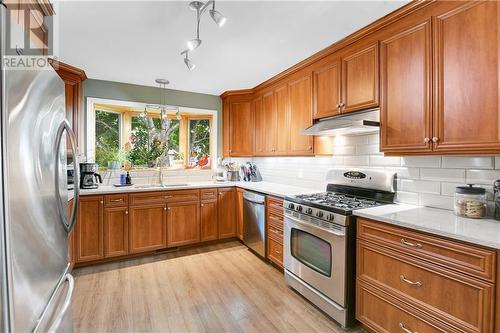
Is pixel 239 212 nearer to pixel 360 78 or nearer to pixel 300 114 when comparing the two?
pixel 300 114

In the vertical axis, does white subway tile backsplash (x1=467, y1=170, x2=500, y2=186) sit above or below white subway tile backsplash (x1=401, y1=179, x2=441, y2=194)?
above

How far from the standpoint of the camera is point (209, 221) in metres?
3.65

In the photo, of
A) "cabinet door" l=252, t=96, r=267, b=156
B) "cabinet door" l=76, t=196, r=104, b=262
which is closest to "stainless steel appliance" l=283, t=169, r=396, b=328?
"cabinet door" l=252, t=96, r=267, b=156

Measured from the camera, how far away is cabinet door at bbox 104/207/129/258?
3.05 meters

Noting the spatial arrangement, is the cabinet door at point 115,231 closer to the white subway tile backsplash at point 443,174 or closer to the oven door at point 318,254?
the oven door at point 318,254

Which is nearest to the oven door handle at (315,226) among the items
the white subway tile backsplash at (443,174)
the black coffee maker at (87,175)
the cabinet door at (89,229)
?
the white subway tile backsplash at (443,174)

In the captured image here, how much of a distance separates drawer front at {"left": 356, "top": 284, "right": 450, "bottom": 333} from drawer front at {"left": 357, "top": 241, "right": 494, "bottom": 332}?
87 mm

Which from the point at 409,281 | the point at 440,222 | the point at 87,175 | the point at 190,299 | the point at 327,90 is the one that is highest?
the point at 327,90

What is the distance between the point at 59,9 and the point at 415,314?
318cm

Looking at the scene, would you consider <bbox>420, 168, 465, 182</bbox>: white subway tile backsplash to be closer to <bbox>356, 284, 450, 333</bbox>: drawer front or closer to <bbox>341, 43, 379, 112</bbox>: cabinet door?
<bbox>341, 43, 379, 112</bbox>: cabinet door

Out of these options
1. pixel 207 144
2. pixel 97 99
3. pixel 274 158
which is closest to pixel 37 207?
pixel 97 99

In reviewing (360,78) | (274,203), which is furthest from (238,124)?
(360,78)

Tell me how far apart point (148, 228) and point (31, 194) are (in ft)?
7.93

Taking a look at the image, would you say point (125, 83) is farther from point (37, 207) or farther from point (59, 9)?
point (37, 207)
